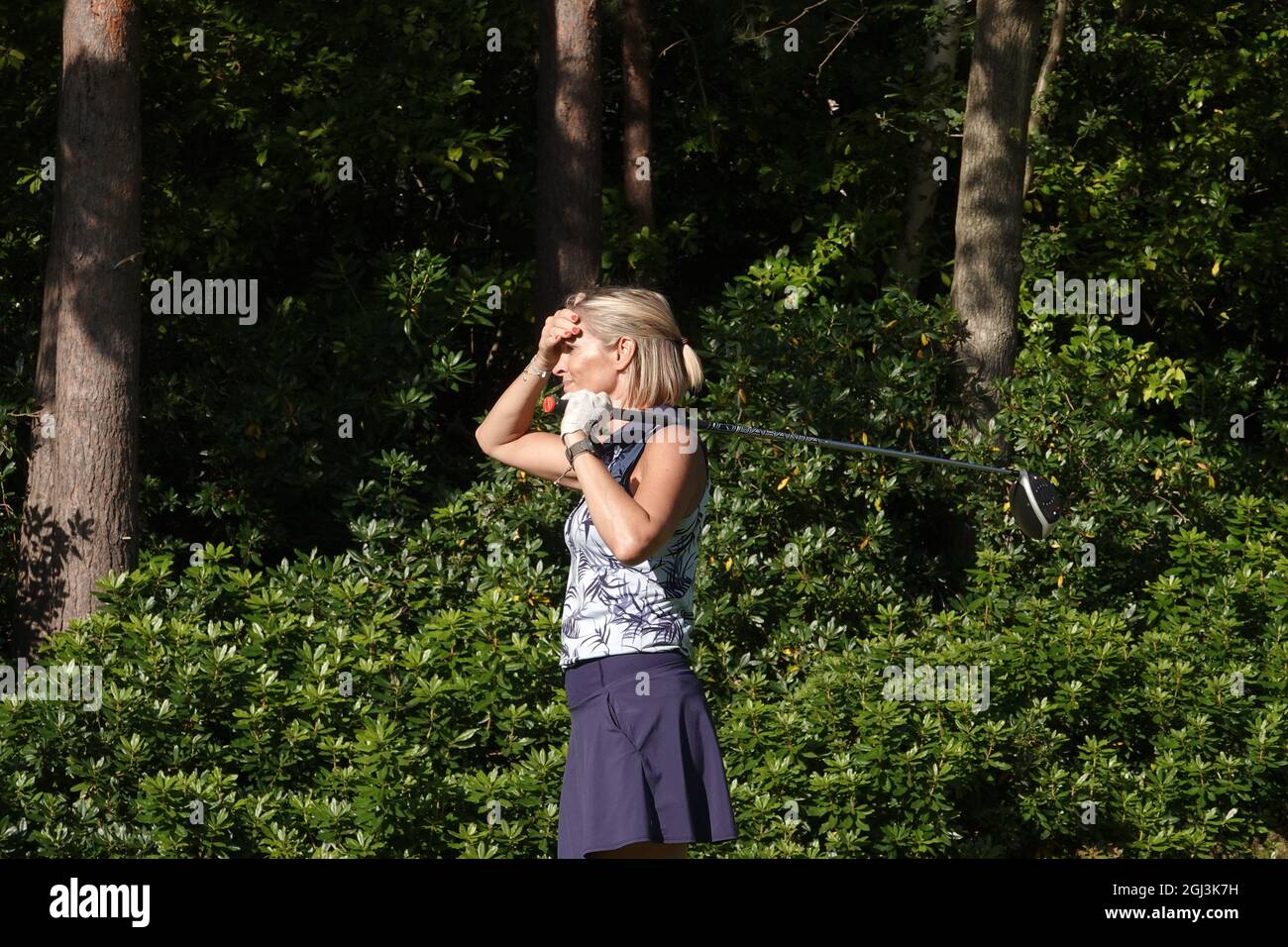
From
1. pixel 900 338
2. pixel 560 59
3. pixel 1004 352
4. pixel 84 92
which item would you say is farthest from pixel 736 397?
pixel 84 92

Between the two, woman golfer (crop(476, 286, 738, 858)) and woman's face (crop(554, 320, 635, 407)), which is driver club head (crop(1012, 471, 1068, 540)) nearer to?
woman golfer (crop(476, 286, 738, 858))

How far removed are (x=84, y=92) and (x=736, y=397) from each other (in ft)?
12.4

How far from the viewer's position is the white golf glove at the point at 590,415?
3.61 m

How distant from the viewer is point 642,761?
3.52 metres

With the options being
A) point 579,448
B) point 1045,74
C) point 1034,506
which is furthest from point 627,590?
point 1045,74

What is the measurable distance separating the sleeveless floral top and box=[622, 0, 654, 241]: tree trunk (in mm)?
7572

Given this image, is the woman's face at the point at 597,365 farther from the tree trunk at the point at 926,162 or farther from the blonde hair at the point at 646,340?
the tree trunk at the point at 926,162

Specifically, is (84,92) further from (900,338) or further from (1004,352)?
(1004,352)

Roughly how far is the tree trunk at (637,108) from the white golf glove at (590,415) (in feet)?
24.9

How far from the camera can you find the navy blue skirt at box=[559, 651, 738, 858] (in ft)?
11.5

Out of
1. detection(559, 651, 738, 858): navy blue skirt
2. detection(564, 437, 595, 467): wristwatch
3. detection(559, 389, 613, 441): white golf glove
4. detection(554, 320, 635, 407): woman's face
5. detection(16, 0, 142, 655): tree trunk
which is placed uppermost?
detection(16, 0, 142, 655): tree trunk

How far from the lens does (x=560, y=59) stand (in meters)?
9.78

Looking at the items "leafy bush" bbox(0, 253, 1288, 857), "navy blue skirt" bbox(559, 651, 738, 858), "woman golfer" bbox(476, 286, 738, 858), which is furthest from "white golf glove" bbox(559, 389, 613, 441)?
"leafy bush" bbox(0, 253, 1288, 857)
